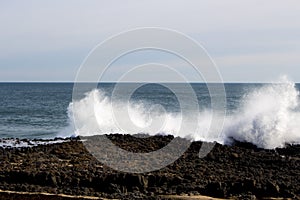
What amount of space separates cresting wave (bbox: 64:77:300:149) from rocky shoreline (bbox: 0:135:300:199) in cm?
704

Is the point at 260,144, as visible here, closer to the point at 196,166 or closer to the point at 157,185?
the point at 196,166

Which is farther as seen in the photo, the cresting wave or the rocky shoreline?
the cresting wave

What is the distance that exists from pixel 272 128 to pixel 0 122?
24172 mm

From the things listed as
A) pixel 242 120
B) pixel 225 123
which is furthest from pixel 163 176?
pixel 225 123

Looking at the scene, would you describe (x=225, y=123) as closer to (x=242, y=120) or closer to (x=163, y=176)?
(x=242, y=120)

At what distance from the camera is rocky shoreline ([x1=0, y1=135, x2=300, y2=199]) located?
15227 millimetres

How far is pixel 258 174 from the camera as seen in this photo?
680 inches

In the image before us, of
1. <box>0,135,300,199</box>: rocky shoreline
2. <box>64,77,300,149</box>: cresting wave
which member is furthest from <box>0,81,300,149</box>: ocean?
<box>0,135,300,199</box>: rocky shoreline

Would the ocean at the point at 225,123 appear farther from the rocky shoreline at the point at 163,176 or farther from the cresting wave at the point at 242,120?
the rocky shoreline at the point at 163,176

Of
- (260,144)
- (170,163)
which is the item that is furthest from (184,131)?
(170,163)

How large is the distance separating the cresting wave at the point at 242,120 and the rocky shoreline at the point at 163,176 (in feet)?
23.1

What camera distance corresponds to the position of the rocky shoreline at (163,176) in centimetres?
1523

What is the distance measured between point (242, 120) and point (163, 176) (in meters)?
14.4

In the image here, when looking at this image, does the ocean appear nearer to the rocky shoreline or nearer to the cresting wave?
the cresting wave
